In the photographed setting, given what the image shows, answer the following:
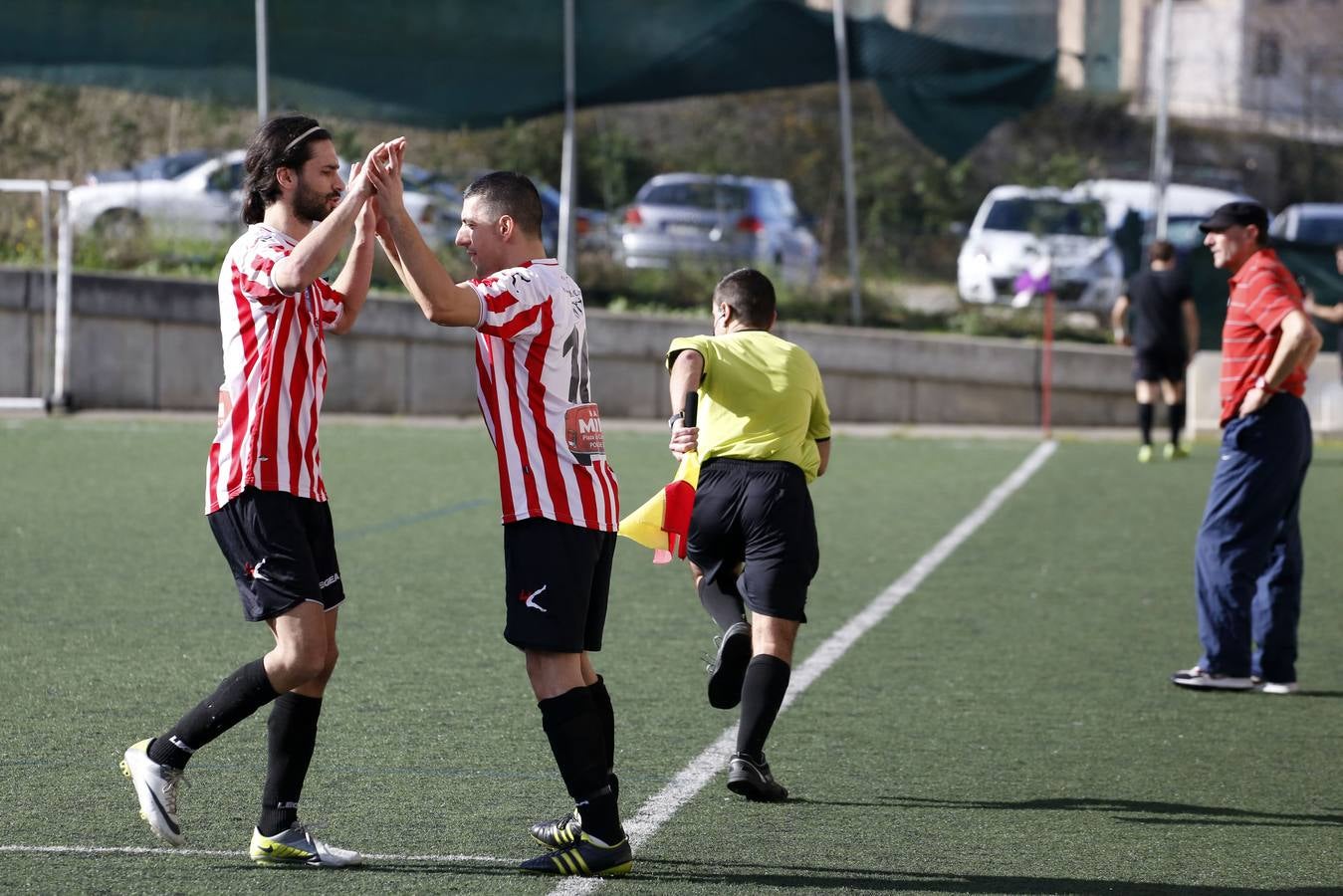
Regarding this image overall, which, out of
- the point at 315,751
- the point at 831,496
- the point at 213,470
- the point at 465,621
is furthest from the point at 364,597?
the point at 831,496

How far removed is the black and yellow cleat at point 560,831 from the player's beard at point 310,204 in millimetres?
1603

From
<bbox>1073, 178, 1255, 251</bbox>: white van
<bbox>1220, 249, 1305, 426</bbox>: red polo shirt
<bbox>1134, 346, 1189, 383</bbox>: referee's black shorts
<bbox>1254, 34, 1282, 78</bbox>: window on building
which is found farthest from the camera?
<bbox>1254, 34, 1282, 78</bbox>: window on building

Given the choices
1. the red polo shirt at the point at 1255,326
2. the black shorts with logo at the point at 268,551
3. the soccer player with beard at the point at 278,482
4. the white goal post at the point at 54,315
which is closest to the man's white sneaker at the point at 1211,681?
the red polo shirt at the point at 1255,326

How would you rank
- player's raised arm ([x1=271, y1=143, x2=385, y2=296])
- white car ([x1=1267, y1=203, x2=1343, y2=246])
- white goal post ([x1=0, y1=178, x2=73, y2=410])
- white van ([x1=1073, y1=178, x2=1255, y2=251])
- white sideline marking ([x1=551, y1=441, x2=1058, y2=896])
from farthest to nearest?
white car ([x1=1267, y1=203, x2=1343, y2=246])
white van ([x1=1073, y1=178, x2=1255, y2=251])
white goal post ([x1=0, y1=178, x2=73, y2=410])
white sideline marking ([x1=551, y1=441, x2=1058, y2=896])
player's raised arm ([x1=271, y1=143, x2=385, y2=296])

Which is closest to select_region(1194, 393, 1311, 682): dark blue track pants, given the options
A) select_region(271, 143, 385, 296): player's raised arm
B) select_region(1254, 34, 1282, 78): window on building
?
select_region(271, 143, 385, 296): player's raised arm

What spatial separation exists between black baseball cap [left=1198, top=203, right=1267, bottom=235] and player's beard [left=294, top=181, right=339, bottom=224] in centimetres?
387

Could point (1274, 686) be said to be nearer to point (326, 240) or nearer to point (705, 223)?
point (326, 240)

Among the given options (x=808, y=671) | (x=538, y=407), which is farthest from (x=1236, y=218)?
(x=538, y=407)

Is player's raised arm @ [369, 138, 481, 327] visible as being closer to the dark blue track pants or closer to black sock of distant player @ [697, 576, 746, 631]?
black sock of distant player @ [697, 576, 746, 631]

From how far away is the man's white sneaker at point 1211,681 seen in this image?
292 inches

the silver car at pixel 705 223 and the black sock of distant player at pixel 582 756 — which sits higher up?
the silver car at pixel 705 223

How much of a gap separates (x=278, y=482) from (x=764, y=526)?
A: 5.35 ft

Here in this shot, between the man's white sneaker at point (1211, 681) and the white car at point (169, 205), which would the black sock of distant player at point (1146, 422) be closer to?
the white car at point (169, 205)

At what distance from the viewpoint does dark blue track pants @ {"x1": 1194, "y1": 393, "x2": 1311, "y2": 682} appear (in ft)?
23.9
